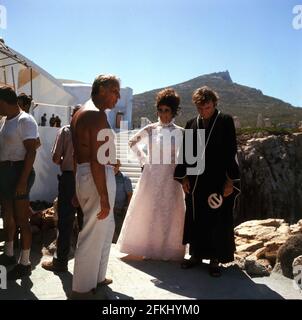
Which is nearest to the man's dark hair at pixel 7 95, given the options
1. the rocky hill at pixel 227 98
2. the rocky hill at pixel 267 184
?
the rocky hill at pixel 267 184

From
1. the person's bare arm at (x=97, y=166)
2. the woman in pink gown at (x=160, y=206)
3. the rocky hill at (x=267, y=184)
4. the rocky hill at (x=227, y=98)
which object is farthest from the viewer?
the rocky hill at (x=227, y=98)

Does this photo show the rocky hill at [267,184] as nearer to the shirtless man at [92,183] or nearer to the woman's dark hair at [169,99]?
the woman's dark hair at [169,99]

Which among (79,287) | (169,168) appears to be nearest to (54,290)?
(79,287)

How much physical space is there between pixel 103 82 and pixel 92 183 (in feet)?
2.65

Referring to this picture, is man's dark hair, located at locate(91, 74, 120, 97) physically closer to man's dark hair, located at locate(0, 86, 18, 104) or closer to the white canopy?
man's dark hair, located at locate(0, 86, 18, 104)

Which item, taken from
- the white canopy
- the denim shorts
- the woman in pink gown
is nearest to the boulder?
the woman in pink gown

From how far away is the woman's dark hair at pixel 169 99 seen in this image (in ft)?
14.4

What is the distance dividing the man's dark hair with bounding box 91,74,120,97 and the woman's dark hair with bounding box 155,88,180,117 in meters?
1.18

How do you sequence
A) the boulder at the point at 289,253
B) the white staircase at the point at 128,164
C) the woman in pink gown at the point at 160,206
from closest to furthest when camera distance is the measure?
the boulder at the point at 289,253, the woman in pink gown at the point at 160,206, the white staircase at the point at 128,164

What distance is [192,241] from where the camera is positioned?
172 inches

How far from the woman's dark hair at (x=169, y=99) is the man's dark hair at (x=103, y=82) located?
3.88 feet

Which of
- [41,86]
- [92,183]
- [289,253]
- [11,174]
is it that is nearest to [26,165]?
[11,174]

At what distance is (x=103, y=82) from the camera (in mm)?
3221

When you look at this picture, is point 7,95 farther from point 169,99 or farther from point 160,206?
point 160,206
